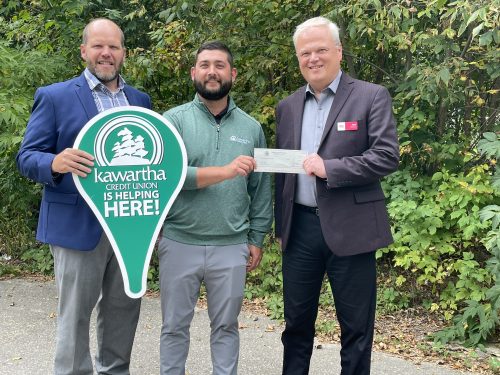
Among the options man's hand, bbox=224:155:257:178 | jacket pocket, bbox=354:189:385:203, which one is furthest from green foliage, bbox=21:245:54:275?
jacket pocket, bbox=354:189:385:203

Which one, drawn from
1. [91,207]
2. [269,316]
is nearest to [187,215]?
[91,207]

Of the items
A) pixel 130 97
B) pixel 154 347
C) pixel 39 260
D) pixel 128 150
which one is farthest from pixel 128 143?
pixel 39 260

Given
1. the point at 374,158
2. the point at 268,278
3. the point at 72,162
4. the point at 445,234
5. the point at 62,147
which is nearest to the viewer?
the point at 72,162

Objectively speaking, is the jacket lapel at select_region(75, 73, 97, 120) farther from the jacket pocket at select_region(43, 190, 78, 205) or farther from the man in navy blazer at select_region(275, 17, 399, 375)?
the man in navy blazer at select_region(275, 17, 399, 375)

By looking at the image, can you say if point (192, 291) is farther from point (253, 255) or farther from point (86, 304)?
point (86, 304)

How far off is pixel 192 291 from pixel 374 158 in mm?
1241

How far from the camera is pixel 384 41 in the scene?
5.29 metres

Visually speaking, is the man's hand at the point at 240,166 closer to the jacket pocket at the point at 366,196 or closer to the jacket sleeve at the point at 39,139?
the jacket pocket at the point at 366,196

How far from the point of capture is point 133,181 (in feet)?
10.8

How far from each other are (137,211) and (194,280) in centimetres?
50

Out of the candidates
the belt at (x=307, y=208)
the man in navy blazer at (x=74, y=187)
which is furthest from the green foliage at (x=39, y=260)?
the belt at (x=307, y=208)

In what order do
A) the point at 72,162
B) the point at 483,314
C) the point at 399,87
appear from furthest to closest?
1. the point at 399,87
2. the point at 483,314
3. the point at 72,162

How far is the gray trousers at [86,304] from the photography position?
11.1 ft

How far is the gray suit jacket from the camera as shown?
3.25 meters
